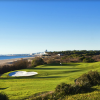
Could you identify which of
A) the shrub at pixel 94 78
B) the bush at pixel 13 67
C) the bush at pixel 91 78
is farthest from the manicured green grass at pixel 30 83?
the bush at pixel 13 67

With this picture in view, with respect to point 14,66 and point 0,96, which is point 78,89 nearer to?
point 0,96

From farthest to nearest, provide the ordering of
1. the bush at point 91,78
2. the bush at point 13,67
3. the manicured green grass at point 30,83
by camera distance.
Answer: the bush at point 13,67, the bush at point 91,78, the manicured green grass at point 30,83

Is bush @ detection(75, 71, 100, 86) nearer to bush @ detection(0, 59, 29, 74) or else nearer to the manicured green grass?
the manicured green grass

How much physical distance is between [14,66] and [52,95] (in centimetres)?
2862

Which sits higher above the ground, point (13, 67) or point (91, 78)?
point (91, 78)

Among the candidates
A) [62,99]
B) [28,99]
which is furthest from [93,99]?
[28,99]

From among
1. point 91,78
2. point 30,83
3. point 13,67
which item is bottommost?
point 13,67

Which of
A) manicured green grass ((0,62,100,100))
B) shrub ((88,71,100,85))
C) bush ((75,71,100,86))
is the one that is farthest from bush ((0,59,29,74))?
shrub ((88,71,100,85))

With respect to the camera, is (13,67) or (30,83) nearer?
(30,83)

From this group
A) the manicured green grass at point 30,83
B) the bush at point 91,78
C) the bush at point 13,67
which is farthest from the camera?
the bush at point 13,67

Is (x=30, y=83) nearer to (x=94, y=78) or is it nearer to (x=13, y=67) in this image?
(x=94, y=78)

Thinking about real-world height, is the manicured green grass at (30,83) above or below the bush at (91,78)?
below

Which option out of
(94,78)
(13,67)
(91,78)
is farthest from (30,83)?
(13,67)

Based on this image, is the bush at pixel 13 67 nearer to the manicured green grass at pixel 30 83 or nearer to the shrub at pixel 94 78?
the manicured green grass at pixel 30 83
